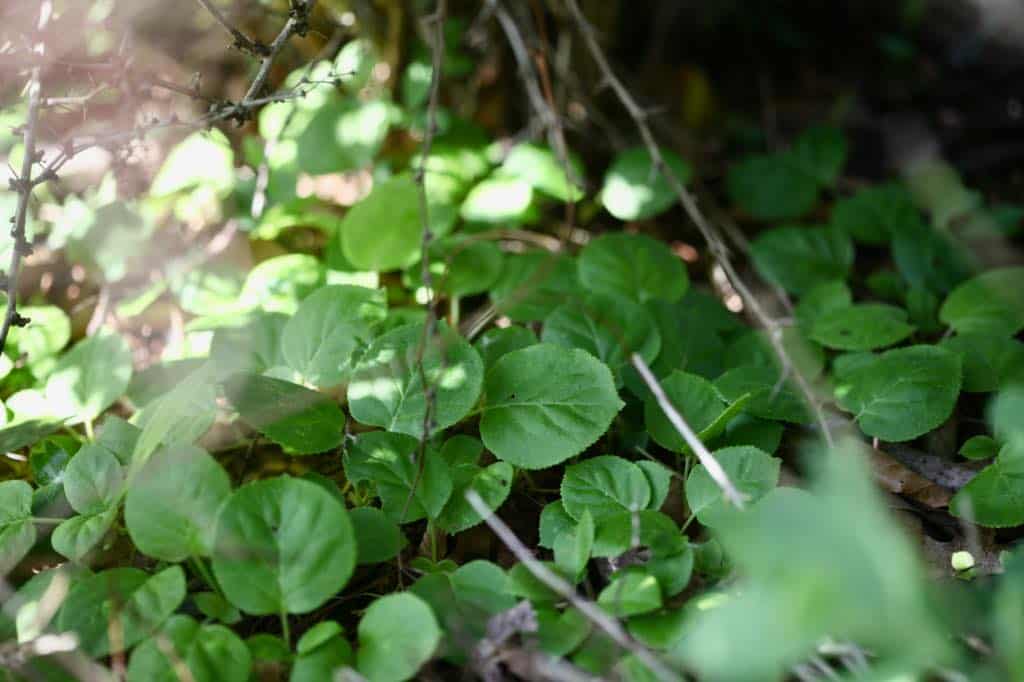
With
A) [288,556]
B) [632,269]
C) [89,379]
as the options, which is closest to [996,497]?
[632,269]

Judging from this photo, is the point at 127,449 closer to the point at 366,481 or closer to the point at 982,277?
the point at 366,481

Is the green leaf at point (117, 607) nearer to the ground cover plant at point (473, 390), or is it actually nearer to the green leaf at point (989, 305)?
the ground cover plant at point (473, 390)

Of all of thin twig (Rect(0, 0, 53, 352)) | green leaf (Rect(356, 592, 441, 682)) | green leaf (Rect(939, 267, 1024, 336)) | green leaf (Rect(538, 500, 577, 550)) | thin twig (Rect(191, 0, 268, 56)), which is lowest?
green leaf (Rect(939, 267, 1024, 336))

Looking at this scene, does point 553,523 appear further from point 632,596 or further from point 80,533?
point 80,533

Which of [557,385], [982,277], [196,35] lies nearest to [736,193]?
[982,277]

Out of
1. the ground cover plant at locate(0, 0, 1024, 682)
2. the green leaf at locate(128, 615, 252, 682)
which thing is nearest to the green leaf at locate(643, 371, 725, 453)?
the ground cover plant at locate(0, 0, 1024, 682)

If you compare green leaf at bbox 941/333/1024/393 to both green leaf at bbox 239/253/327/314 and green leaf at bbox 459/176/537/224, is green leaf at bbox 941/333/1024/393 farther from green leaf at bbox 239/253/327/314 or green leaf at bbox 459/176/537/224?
green leaf at bbox 239/253/327/314

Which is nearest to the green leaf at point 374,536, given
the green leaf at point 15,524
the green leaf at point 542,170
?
the green leaf at point 15,524
